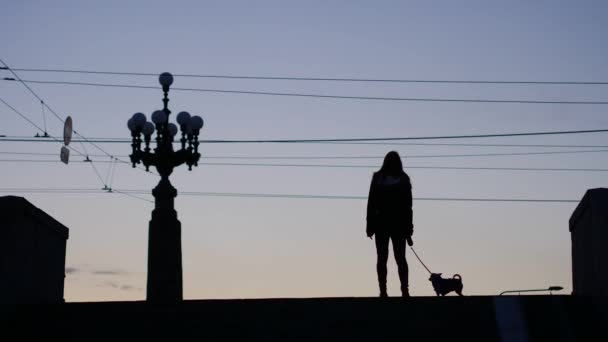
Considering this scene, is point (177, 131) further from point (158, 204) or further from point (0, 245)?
point (0, 245)

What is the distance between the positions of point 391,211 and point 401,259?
22.3 inches

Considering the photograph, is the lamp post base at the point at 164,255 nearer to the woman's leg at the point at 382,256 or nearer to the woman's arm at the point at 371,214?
the woman's leg at the point at 382,256

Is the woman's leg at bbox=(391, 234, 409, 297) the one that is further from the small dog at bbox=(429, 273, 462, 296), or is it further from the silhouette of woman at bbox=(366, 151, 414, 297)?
the small dog at bbox=(429, 273, 462, 296)

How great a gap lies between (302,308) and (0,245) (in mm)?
3337

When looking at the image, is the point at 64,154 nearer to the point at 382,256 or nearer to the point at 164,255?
the point at 164,255

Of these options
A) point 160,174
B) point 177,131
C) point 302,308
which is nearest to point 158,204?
point 160,174

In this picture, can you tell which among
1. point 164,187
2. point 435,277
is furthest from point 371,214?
point 164,187

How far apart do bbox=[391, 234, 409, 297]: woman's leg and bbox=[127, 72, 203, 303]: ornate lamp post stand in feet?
14.3

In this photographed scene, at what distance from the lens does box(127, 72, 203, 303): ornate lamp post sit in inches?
709

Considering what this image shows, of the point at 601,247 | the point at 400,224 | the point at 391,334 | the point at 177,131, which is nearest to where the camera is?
the point at 391,334

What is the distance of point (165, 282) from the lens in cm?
1798

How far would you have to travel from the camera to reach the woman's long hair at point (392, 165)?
12.3 metres

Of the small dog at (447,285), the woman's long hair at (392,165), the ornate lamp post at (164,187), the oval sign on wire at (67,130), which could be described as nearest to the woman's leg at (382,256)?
the woman's long hair at (392,165)

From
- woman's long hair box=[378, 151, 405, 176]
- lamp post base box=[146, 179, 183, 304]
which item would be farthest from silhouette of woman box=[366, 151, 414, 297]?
lamp post base box=[146, 179, 183, 304]
